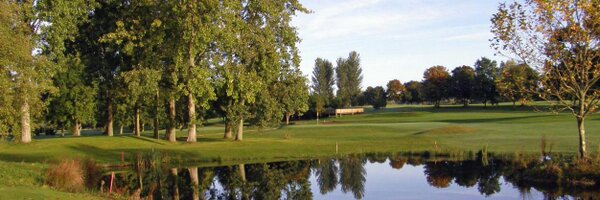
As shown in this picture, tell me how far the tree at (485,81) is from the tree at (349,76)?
Answer: 4221 centimetres

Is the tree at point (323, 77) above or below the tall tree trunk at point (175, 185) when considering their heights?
above

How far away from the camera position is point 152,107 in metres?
52.6

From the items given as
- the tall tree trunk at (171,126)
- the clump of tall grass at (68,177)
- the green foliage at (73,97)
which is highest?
the green foliage at (73,97)

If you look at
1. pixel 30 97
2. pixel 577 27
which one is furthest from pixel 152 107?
pixel 577 27

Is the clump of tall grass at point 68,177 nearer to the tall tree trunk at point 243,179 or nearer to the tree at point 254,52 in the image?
the tall tree trunk at point 243,179

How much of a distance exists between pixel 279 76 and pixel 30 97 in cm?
2325

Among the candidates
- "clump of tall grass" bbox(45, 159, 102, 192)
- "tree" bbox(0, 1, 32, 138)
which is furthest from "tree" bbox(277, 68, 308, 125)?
"clump of tall grass" bbox(45, 159, 102, 192)

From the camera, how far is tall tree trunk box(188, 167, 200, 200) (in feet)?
82.9

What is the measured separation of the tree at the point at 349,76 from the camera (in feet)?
589

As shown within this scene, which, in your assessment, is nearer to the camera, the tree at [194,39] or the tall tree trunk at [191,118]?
the tree at [194,39]

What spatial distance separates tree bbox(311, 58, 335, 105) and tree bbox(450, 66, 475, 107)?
136ft

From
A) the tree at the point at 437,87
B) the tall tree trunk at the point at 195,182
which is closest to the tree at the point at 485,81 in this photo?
the tree at the point at 437,87

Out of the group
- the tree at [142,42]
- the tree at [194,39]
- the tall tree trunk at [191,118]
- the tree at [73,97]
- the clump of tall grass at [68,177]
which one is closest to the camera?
the clump of tall grass at [68,177]

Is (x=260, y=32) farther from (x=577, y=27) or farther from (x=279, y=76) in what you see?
(x=577, y=27)
